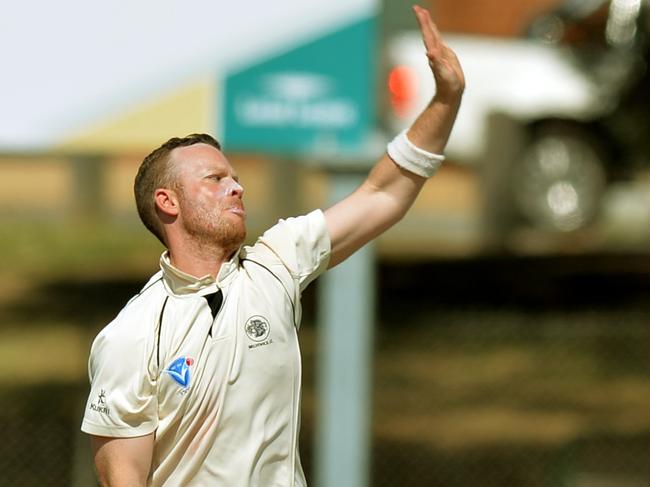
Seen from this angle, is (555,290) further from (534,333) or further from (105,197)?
(105,197)

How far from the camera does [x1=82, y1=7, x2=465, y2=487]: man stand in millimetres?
2928

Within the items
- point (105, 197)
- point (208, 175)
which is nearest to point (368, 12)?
point (208, 175)

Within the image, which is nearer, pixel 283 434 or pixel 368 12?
pixel 283 434

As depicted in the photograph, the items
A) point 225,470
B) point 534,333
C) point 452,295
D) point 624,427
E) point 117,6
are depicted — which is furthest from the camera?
point 452,295

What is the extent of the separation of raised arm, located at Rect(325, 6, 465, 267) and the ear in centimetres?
38

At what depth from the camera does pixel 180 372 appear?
2.92m

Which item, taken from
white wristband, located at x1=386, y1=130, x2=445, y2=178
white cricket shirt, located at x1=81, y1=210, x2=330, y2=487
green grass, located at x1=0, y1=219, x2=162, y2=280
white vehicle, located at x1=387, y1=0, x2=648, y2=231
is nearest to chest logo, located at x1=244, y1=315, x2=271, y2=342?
white cricket shirt, located at x1=81, y1=210, x2=330, y2=487

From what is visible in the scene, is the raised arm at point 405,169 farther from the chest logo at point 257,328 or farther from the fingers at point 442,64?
the chest logo at point 257,328

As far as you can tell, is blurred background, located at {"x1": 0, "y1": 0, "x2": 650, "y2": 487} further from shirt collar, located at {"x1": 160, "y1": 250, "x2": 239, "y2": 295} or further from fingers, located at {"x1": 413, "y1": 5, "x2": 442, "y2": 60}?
shirt collar, located at {"x1": 160, "y1": 250, "x2": 239, "y2": 295}

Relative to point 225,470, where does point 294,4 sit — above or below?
above

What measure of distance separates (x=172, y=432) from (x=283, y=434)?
0.77 feet

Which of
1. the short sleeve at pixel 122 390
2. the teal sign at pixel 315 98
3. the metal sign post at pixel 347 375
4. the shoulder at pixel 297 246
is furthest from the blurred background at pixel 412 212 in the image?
the short sleeve at pixel 122 390

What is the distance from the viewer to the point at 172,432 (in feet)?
9.84

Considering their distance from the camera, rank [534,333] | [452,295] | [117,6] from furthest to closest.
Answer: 1. [452,295]
2. [534,333]
3. [117,6]
